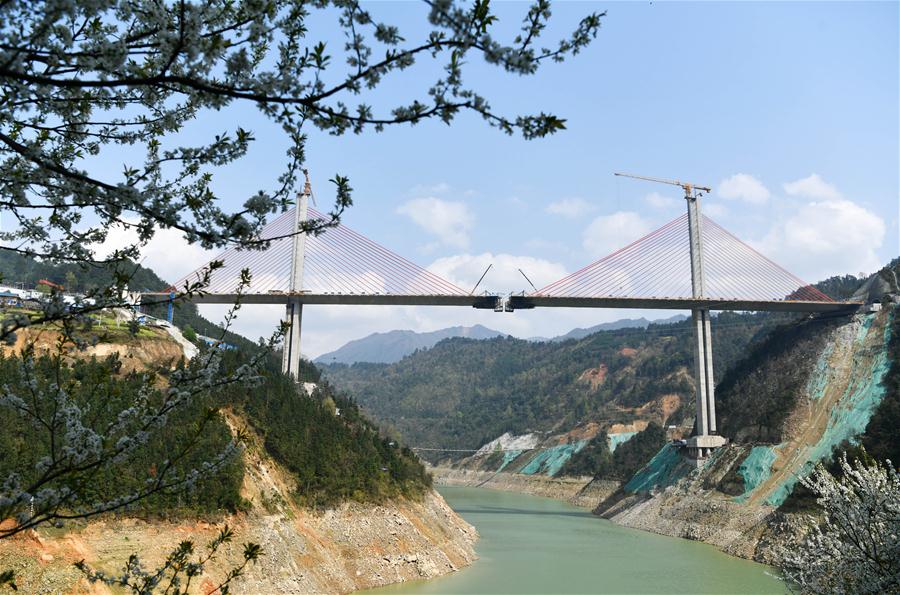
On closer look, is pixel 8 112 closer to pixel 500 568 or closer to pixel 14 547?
pixel 14 547

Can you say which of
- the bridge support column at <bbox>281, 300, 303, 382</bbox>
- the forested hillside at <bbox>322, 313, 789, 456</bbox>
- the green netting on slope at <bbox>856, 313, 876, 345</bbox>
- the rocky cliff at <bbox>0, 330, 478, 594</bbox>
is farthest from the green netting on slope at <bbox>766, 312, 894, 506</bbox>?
the forested hillside at <bbox>322, 313, 789, 456</bbox>

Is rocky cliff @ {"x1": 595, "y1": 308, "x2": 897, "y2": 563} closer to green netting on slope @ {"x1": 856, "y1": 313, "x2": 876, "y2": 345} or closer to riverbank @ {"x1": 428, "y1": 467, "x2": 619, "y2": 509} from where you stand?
green netting on slope @ {"x1": 856, "y1": 313, "x2": 876, "y2": 345}

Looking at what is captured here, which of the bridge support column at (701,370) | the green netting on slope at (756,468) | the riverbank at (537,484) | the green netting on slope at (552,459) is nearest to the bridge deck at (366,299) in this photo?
the bridge support column at (701,370)

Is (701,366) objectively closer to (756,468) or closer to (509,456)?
(756,468)

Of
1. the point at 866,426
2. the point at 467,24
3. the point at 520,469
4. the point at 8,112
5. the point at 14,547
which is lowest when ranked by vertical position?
the point at 520,469

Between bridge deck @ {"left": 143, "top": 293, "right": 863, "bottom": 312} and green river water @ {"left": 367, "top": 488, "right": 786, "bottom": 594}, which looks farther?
bridge deck @ {"left": 143, "top": 293, "right": 863, "bottom": 312}

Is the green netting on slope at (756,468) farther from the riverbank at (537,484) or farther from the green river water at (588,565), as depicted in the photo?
the riverbank at (537,484)

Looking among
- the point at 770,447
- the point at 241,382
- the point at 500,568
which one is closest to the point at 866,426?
the point at 770,447
